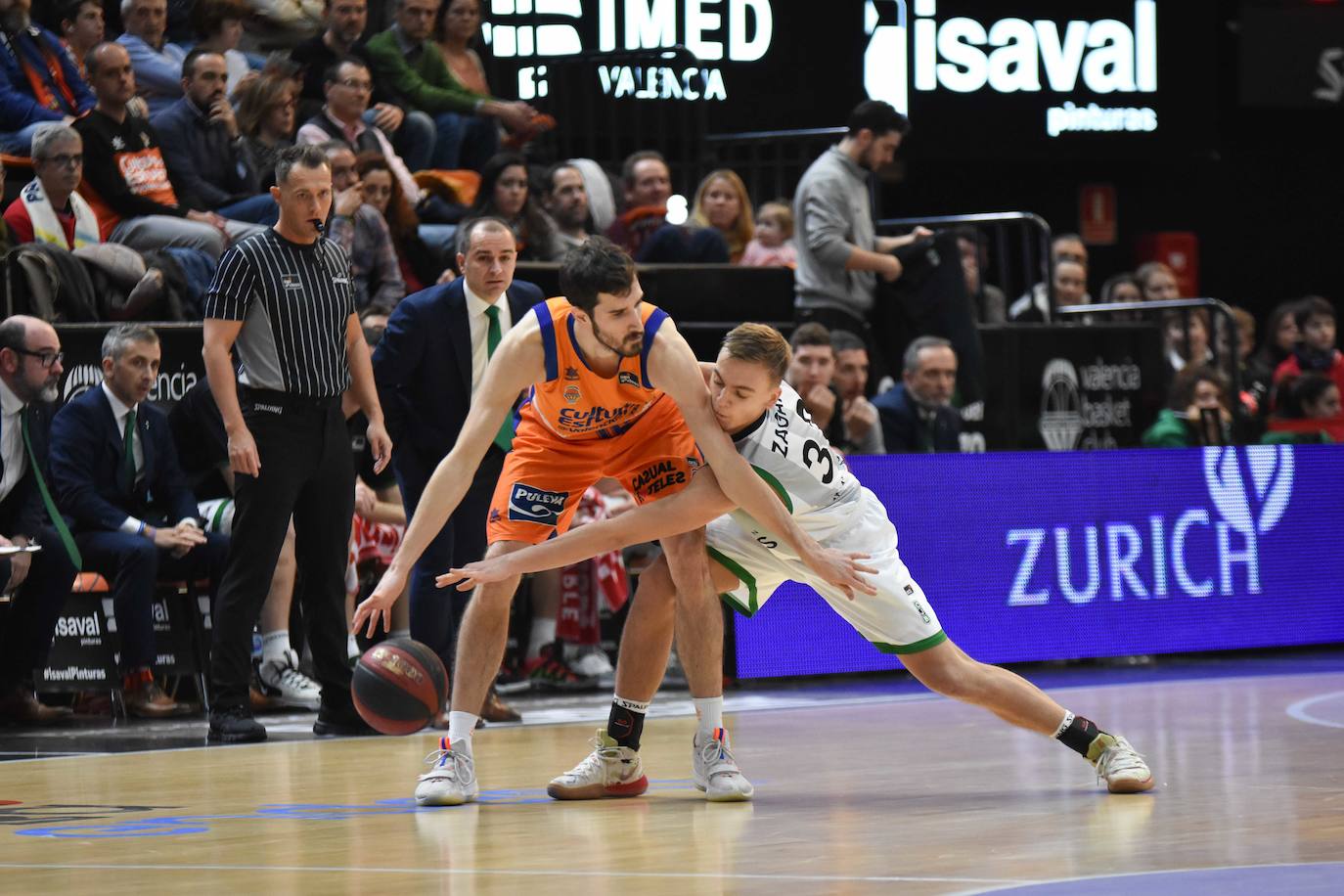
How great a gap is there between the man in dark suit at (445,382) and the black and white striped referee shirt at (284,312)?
419 millimetres

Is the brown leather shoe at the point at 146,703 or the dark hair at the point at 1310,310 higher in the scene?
the dark hair at the point at 1310,310

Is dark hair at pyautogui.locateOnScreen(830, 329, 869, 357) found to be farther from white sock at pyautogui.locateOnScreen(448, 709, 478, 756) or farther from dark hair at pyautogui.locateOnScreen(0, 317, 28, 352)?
white sock at pyautogui.locateOnScreen(448, 709, 478, 756)

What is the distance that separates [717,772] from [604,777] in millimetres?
350

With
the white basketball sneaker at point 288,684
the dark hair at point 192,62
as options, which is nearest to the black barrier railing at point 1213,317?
the dark hair at point 192,62

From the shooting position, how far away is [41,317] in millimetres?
8375

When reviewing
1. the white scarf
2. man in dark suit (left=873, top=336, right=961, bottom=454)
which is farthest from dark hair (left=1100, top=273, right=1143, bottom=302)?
the white scarf

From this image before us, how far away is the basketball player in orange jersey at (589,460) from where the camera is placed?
209 inches

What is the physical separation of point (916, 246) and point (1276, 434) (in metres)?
2.64

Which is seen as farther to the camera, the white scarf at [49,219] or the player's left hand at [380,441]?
the white scarf at [49,219]

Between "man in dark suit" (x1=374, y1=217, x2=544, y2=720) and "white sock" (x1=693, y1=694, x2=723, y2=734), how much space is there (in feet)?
6.55

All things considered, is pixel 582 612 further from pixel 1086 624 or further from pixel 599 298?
pixel 599 298

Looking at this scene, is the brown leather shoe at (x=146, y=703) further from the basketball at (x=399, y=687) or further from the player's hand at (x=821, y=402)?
the player's hand at (x=821, y=402)

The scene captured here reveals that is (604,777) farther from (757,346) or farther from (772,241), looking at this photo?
(772,241)

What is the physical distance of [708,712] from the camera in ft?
18.6
